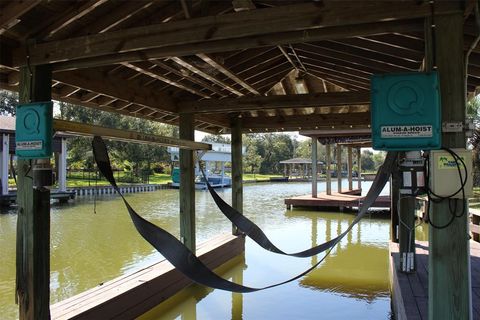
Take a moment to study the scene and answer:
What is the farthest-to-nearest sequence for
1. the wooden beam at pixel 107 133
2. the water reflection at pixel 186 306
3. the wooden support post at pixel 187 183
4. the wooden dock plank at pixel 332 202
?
1. the wooden dock plank at pixel 332 202
2. the wooden support post at pixel 187 183
3. the water reflection at pixel 186 306
4. the wooden beam at pixel 107 133

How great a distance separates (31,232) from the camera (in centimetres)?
305

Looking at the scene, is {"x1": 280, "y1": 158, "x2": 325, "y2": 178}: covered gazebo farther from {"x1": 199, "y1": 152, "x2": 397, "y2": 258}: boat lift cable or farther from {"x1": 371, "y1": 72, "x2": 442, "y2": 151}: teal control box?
{"x1": 371, "y1": 72, "x2": 442, "y2": 151}: teal control box

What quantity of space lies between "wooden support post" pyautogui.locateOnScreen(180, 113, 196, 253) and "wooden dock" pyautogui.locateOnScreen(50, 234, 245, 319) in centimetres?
42

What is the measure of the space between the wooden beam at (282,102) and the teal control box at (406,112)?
3104 mm

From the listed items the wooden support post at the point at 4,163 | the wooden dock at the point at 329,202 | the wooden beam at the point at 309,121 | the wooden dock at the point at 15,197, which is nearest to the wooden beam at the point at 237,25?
the wooden beam at the point at 309,121

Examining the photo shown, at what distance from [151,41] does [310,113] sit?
4911 mm

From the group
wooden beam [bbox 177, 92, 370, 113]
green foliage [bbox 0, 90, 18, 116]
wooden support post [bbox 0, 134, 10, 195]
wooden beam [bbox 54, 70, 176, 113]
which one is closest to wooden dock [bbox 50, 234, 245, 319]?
wooden beam [bbox 54, 70, 176, 113]

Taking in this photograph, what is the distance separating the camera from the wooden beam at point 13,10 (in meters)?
2.52

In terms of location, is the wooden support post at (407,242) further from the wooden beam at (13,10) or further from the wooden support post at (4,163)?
the wooden support post at (4,163)

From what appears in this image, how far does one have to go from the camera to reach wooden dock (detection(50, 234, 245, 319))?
354 cm

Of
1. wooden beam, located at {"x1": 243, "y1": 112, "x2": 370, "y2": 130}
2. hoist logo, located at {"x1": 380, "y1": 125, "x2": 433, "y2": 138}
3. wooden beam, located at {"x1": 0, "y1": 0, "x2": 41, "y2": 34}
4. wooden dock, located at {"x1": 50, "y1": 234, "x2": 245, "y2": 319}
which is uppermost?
wooden beam, located at {"x1": 0, "y1": 0, "x2": 41, "y2": 34}

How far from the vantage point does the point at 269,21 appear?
2.41 m

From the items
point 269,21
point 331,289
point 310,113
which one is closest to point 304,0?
point 269,21

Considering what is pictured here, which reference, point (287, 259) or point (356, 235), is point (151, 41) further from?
point (356, 235)
